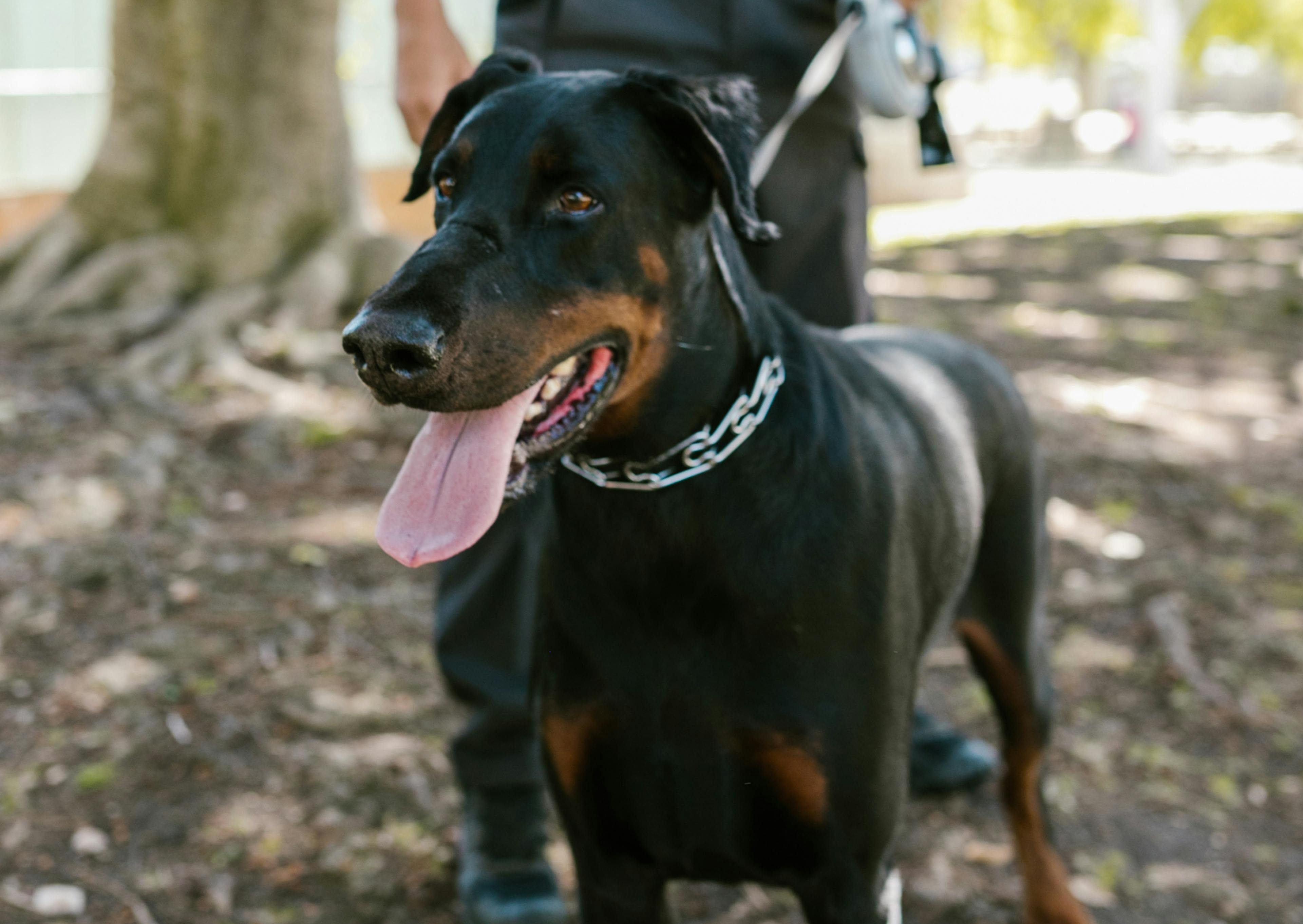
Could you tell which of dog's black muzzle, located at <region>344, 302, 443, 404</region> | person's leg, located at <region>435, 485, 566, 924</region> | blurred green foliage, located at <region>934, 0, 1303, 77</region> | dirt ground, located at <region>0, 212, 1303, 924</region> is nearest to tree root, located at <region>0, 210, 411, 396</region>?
dirt ground, located at <region>0, 212, 1303, 924</region>

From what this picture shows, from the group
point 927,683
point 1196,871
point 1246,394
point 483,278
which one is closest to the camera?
point 483,278

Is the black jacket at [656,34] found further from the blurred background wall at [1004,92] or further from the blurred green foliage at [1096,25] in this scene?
the blurred green foliage at [1096,25]

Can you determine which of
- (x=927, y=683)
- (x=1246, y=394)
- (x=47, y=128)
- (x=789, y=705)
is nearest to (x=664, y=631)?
(x=789, y=705)

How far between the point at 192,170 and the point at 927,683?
5030 millimetres

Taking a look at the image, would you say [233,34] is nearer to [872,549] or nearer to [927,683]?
[927,683]

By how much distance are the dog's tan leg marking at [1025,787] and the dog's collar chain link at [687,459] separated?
973 mm

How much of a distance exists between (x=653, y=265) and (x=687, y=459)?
0.31 metres

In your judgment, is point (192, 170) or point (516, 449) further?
point (192, 170)

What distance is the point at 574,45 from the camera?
2.75 m

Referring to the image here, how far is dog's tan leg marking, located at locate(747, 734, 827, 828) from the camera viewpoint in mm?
2082

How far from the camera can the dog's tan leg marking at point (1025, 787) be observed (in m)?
2.90

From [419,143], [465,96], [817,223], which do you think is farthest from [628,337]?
[817,223]

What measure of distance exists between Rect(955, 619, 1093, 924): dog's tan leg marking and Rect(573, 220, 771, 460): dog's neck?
3.32 ft

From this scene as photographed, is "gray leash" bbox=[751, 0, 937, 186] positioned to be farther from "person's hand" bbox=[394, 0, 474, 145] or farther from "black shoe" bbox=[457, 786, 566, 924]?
"black shoe" bbox=[457, 786, 566, 924]
